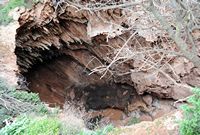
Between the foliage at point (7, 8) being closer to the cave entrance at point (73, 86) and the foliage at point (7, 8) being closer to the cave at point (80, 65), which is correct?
the cave at point (80, 65)

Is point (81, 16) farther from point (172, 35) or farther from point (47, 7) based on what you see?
point (172, 35)

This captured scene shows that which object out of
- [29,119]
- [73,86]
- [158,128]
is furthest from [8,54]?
[158,128]

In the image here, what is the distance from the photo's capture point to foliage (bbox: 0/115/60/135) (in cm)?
651

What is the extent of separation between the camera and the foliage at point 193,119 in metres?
5.51

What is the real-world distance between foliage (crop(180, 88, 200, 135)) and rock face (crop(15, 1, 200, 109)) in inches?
148

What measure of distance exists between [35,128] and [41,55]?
621 centimetres

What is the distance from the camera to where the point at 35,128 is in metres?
6.55

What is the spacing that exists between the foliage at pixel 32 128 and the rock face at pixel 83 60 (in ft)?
10.1

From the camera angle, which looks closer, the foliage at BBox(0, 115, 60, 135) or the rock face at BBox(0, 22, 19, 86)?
the foliage at BBox(0, 115, 60, 135)

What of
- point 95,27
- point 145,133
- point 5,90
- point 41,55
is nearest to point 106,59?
point 95,27

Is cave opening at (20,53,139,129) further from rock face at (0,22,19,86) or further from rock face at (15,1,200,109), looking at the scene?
rock face at (0,22,19,86)

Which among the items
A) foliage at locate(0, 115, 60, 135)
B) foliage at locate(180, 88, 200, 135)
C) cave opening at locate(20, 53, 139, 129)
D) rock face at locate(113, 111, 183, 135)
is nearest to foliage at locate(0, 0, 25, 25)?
cave opening at locate(20, 53, 139, 129)

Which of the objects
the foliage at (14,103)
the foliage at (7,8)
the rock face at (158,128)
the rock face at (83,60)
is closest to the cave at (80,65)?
the rock face at (83,60)

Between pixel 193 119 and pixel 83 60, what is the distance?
7.63 meters
